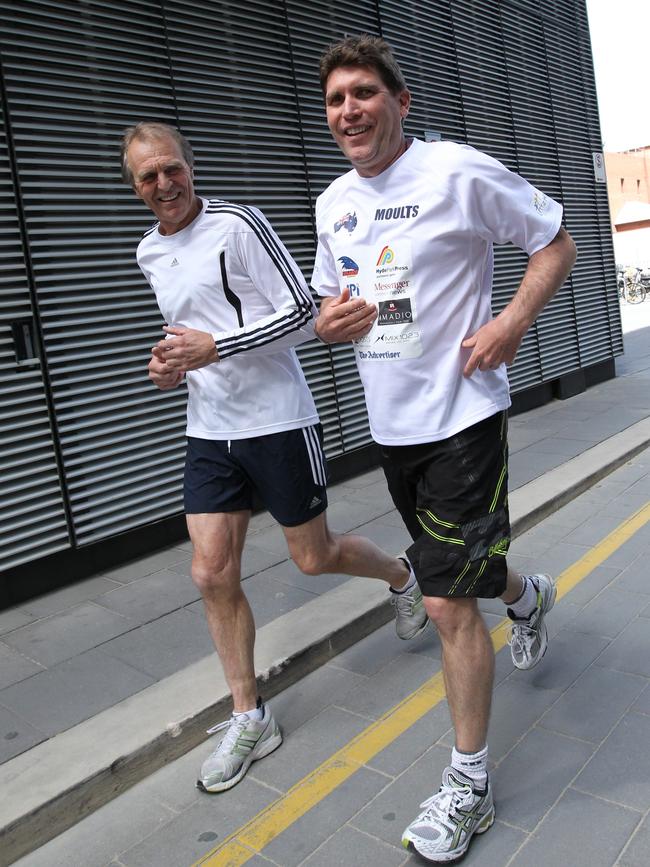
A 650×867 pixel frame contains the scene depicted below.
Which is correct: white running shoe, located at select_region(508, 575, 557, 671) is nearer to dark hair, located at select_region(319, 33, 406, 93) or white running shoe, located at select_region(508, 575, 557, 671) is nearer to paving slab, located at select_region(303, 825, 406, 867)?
paving slab, located at select_region(303, 825, 406, 867)

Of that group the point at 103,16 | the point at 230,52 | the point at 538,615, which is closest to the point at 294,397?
the point at 538,615

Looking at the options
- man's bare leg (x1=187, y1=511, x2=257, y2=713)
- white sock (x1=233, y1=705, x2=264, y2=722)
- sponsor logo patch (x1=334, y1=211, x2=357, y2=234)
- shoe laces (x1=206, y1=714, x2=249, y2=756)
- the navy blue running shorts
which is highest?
sponsor logo patch (x1=334, y1=211, x2=357, y2=234)

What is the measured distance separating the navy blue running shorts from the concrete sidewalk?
33.1 inches

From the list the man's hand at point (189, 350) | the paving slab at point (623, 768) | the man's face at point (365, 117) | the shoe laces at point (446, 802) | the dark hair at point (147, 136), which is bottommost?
the paving slab at point (623, 768)

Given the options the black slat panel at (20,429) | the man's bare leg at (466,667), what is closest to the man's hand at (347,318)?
the man's bare leg at (466,667)

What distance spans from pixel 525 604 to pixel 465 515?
3.30 feet

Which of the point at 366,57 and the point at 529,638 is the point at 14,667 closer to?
the point at 529,638

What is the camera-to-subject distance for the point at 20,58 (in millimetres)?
4602

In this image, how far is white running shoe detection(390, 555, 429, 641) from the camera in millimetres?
3635

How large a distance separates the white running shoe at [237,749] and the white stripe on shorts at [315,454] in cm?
90

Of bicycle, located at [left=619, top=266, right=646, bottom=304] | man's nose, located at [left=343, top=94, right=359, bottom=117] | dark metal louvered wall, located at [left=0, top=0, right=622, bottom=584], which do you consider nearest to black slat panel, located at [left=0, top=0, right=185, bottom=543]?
dark metal louvered wall, located at [left=0, top=0, right=622, bottom=584]

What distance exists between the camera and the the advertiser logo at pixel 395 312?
2463 mm

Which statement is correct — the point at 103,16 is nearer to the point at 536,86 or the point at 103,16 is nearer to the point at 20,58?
the point at 20,58

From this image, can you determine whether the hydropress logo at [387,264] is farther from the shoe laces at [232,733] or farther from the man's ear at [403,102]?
the shoe laces at [232,733]
